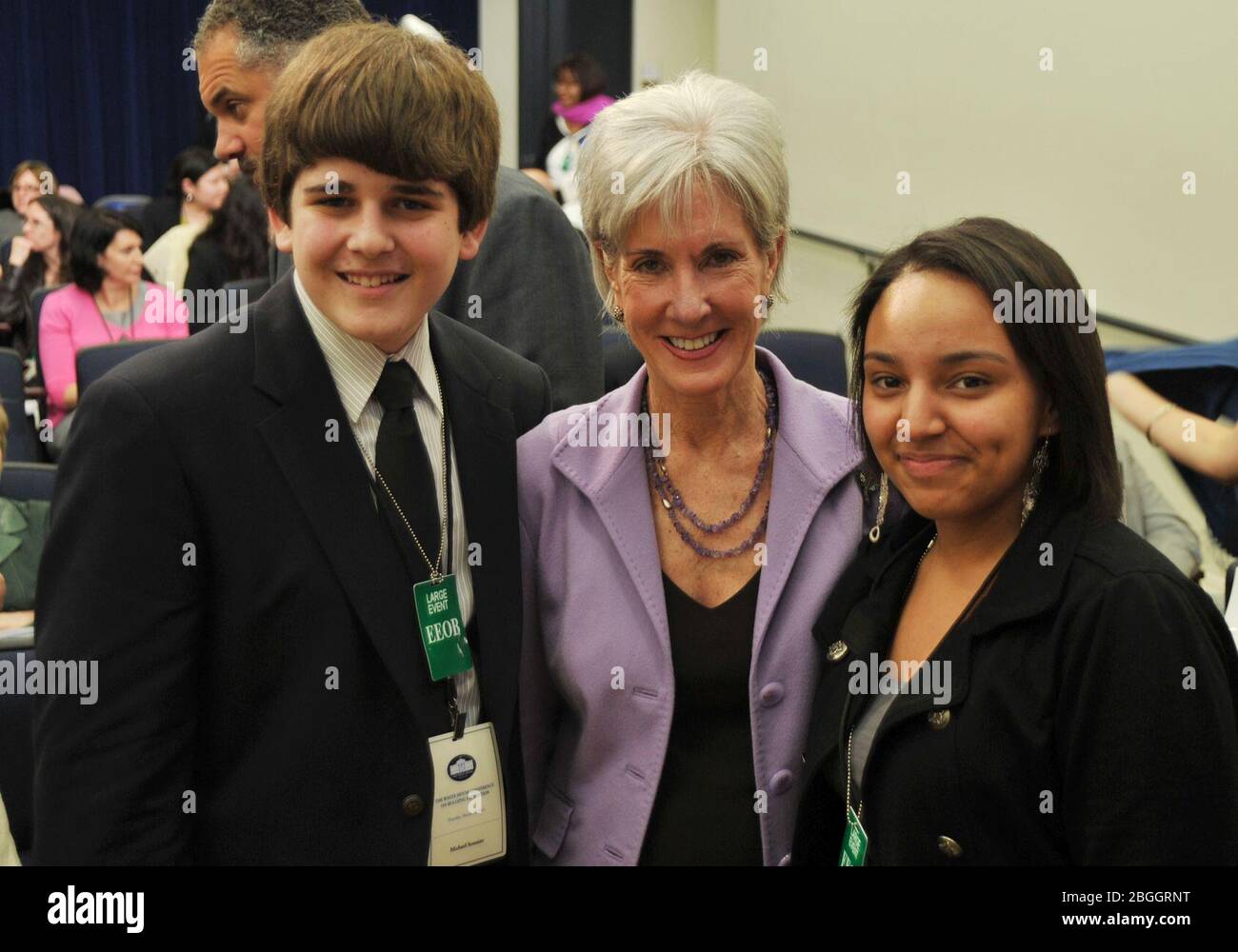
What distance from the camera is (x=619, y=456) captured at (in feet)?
5.75

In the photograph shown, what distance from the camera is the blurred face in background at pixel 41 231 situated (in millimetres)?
6691

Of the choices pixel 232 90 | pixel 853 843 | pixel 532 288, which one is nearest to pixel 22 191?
pixel 232 90

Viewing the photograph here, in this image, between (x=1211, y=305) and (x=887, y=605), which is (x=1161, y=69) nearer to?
(x=1211, y=305)

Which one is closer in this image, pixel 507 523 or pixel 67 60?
pixel 507 523

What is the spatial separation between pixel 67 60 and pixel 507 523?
12.7 meters

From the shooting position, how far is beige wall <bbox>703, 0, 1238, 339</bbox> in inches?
183

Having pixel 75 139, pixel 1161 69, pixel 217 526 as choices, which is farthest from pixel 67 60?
pixel 217 526

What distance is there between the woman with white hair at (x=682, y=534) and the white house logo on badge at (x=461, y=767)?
0.59 feet

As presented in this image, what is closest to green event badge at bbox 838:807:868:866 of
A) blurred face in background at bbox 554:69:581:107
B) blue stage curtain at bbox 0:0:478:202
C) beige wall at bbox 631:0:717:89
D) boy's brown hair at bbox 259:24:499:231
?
boy's brown hair at bbox 259:24:499:231

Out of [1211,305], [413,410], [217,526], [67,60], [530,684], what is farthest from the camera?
[67,60]

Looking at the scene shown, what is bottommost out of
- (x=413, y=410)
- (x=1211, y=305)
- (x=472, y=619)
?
(x=472, y=619)

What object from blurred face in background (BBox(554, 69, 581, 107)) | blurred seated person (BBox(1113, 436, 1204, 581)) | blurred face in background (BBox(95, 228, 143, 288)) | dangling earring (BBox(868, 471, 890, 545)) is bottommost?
blurred seated person (BBox(1113, 436, 1204, 581))

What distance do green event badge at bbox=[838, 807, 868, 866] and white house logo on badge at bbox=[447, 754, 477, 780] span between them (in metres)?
0.44

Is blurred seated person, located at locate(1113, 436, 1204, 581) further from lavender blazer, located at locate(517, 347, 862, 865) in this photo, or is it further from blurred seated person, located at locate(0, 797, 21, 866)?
blurred seated person, located at locate(0, 797, 21, 866)
